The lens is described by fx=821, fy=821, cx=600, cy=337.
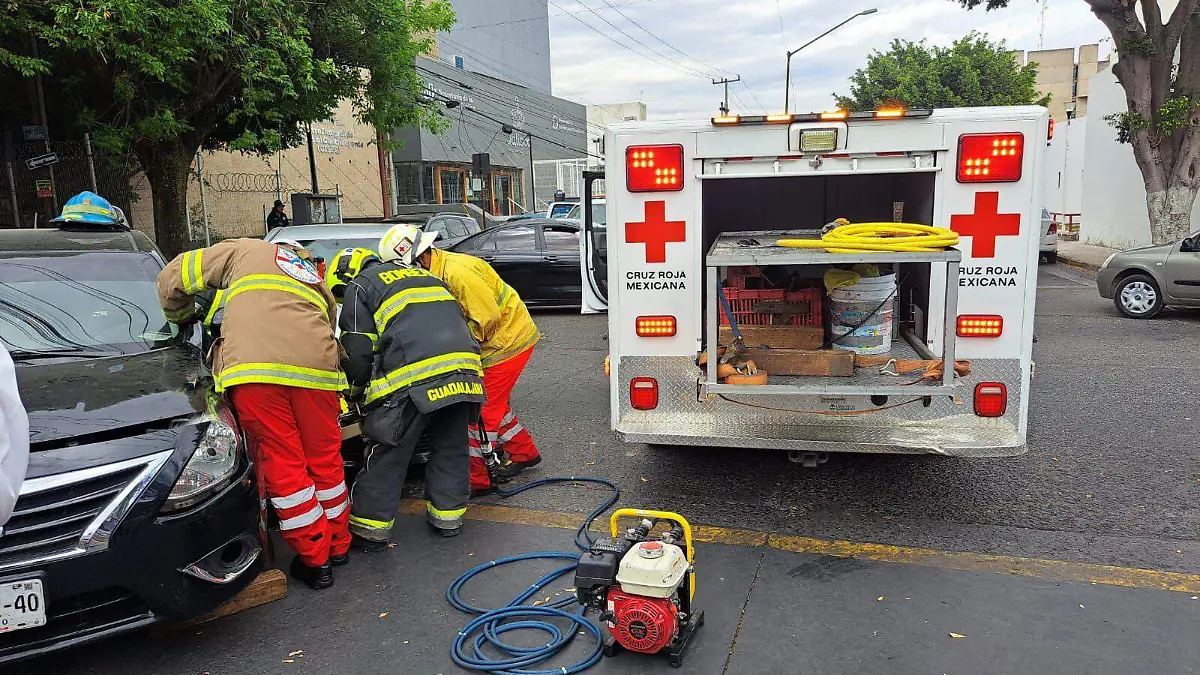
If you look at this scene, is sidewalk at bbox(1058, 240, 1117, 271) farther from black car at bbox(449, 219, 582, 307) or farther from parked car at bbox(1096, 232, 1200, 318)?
black car at bbox(449, 219, 582, 307)

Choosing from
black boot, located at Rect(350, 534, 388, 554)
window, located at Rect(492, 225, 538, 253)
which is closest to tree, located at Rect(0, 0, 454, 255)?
window, located at Rect(492, 225, 538, 253)

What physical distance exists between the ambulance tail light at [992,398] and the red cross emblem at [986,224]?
2.21ft

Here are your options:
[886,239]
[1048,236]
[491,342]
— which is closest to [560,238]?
[491,342]

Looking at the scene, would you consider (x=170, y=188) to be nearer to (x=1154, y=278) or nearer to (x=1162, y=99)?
(x=1154, y=278)

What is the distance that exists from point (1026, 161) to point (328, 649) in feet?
13.0

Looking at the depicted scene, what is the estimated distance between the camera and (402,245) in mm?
4488

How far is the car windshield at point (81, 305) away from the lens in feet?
12.9

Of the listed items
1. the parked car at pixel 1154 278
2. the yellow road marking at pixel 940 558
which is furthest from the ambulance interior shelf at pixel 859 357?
the parked car at pixel 1154 278

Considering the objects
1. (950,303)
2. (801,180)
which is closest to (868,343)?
(950,303)

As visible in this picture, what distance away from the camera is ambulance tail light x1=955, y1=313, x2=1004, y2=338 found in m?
4.25

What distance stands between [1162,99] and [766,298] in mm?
13255

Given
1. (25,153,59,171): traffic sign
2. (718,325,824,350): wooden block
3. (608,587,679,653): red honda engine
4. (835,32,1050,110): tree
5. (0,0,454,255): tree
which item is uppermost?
(835,32,1050,110): tree

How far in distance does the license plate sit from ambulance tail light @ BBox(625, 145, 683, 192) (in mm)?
3127

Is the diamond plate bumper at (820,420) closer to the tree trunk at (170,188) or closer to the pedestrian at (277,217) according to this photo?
the tree trunk at (170,188)
